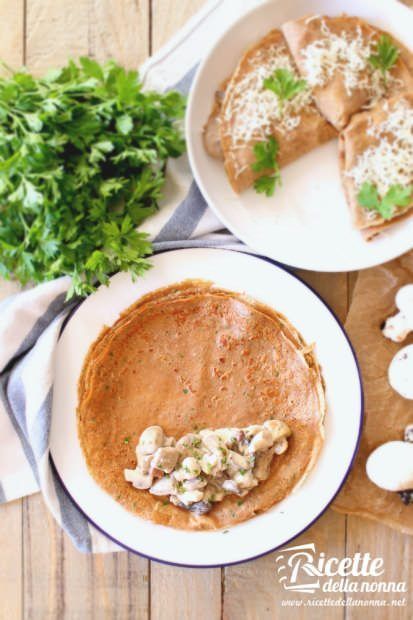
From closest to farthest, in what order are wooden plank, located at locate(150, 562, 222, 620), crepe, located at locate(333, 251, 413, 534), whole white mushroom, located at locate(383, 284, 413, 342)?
whole white mushroom, located at locate(383, 284, 413, 342), crepe, located at locate(333, 251, 413, 534), wooden plank, located at locate(150, 562, 222, 620)

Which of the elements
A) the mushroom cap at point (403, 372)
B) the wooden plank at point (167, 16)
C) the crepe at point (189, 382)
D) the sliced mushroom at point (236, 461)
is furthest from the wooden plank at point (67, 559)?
the mushroom cap at point (403, 372)

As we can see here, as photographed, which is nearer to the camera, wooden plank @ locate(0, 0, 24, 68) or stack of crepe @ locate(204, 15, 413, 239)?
stack of crepe @ locate(204, 15, 413, 239)

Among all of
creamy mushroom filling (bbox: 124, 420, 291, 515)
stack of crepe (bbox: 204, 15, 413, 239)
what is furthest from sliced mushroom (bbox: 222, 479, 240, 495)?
stack of crepe (bbox: 204, 15, 413, 239)

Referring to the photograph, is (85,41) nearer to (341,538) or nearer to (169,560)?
(169,560)

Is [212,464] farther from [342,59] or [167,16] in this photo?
[167,16]

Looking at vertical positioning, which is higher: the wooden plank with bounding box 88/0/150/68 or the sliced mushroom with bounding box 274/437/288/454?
the wooden plank with bounding box 88/0/150/68

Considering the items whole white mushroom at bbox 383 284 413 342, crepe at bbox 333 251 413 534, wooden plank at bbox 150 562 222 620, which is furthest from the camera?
wooden plank at bbox 150 562 222 620

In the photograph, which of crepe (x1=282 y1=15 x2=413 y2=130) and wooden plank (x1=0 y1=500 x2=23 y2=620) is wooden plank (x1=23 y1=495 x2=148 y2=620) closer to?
wooden plank (x1=0 y1=500 x2=23 y2=620)

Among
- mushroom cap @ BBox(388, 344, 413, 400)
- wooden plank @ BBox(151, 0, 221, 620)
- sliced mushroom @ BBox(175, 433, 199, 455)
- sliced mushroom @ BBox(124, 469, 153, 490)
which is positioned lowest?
wooden plank @ BBox(151, 0, 221, 620)
